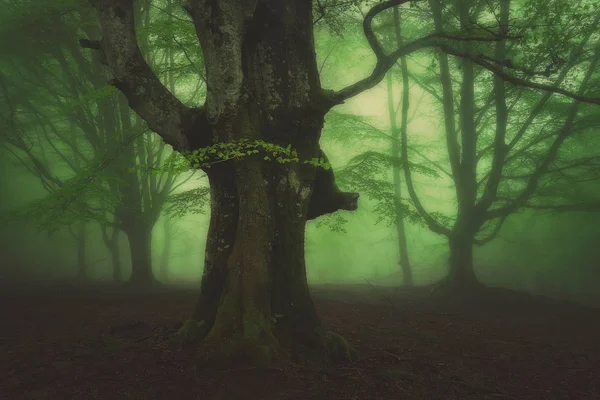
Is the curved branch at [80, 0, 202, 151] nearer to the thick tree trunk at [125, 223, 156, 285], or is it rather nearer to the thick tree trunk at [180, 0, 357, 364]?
the thick tree trunk at [180, 0, 357, 364]

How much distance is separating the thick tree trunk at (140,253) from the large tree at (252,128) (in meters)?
10.5

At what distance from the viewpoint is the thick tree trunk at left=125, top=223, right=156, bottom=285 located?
47.3 ft

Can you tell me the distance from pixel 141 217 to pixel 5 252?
44.3 feet

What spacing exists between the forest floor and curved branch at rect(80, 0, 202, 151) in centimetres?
271

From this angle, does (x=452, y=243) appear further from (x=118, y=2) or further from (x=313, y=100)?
(x=118, y=2)

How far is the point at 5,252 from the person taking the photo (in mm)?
21625

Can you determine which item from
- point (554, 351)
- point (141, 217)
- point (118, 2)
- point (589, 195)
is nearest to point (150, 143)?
point (141, 217)

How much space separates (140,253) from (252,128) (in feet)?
38.3

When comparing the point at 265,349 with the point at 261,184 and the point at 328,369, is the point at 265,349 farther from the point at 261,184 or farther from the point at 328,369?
the point at 261,184

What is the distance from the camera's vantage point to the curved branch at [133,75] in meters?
4.71

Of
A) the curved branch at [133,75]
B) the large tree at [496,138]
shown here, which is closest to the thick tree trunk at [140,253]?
the large tree at [496,138]

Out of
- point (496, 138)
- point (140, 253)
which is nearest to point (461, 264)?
point (496, 138)

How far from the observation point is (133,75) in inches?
187

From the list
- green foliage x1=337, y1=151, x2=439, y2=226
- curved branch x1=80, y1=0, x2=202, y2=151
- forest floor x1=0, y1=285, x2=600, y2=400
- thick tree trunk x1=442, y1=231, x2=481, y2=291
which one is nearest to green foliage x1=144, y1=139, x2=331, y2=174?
curved branch x1=80, y1=0, x2=202, y2=151
